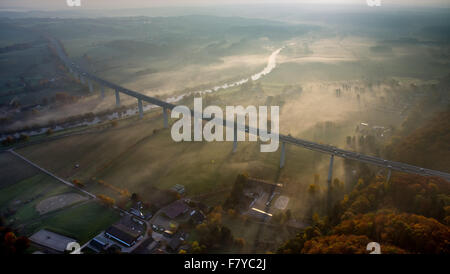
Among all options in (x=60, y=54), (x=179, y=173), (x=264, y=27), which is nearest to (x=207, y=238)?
(x=179, y=173)

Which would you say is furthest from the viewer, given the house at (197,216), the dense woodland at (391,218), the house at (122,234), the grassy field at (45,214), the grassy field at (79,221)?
the house at (197,216)

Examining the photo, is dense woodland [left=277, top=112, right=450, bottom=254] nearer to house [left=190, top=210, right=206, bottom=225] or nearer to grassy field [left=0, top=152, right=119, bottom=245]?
house [left=190, top=210, right=206, bottom=225]

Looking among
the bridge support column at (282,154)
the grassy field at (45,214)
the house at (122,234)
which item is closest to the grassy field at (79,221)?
the grassy field at (45,214)

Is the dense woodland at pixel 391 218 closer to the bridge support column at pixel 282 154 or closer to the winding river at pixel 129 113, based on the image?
the bridge support column at pixel 282 154

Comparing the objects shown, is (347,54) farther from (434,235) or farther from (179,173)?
(434,235)

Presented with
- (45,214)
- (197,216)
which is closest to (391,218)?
(197,216)

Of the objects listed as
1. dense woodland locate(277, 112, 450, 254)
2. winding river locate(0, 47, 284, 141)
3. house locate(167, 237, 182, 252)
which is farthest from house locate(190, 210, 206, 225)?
winding river locate(0, 47, 284, 141)

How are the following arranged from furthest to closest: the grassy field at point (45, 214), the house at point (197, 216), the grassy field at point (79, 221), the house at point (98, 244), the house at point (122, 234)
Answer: the house at point (197, 216) → the grassy field at point (45, 214) → the grassy field at point (79, 221) → the house at point (122, 234) → the house at point (98, 244)

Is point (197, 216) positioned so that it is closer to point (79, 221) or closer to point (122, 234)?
point (122, 234)

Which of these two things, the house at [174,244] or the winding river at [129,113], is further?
the winding river at [129,113]
